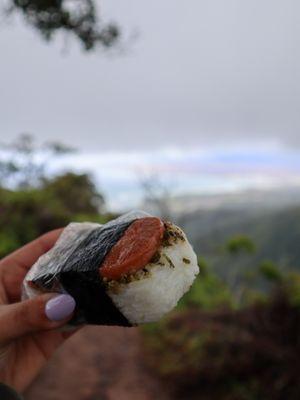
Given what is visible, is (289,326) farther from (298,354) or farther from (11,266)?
(11,266)

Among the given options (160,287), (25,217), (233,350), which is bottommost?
(233,350)

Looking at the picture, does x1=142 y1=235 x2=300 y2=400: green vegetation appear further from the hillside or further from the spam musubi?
the hillside

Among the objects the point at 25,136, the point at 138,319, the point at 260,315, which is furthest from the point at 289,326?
the point at 25,136

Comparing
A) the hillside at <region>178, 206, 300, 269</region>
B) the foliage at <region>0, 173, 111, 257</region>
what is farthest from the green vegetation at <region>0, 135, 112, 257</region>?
the hillside at <region>178, 206, 300, 269</region>

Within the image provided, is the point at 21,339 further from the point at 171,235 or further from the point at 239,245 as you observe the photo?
the point at 239,245

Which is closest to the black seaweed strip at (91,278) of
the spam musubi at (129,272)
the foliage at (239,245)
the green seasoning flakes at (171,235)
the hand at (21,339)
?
the spam musubi at (129,272)

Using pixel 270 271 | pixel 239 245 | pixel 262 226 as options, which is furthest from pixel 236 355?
pixel 262 226
